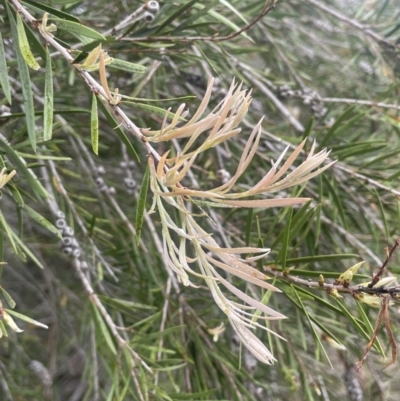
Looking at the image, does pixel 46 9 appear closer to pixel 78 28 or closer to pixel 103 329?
pixel 78 28

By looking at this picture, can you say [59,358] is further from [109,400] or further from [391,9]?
[391,9]

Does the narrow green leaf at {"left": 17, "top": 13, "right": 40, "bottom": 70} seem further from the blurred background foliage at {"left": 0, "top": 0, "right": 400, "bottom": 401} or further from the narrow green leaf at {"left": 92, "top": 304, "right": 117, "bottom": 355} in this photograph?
the narrow green leaf at {"left": 92, "top": 304, "right": 117, "bottom": 355}

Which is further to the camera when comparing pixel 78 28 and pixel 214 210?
pixel 214 210

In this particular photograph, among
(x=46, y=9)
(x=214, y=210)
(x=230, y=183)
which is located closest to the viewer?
(x=230, y=183)

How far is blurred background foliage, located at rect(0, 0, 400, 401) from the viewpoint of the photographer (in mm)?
433

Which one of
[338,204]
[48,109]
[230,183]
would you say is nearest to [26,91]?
[48,109]

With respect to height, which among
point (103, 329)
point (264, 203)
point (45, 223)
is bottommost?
point (103, 329)

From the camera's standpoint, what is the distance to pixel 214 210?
0.71m

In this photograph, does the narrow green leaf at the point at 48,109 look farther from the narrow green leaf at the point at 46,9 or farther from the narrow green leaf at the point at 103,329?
the narrow green leaf at the point at 103,329

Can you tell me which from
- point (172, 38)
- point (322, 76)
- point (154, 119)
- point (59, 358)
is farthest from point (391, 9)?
point (59, 358)

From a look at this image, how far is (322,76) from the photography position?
1.04m

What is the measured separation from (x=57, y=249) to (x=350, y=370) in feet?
1.91

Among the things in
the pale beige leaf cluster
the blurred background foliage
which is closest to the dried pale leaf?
the pale beige leaf cluster

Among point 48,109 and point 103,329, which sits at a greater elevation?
point 48,109
